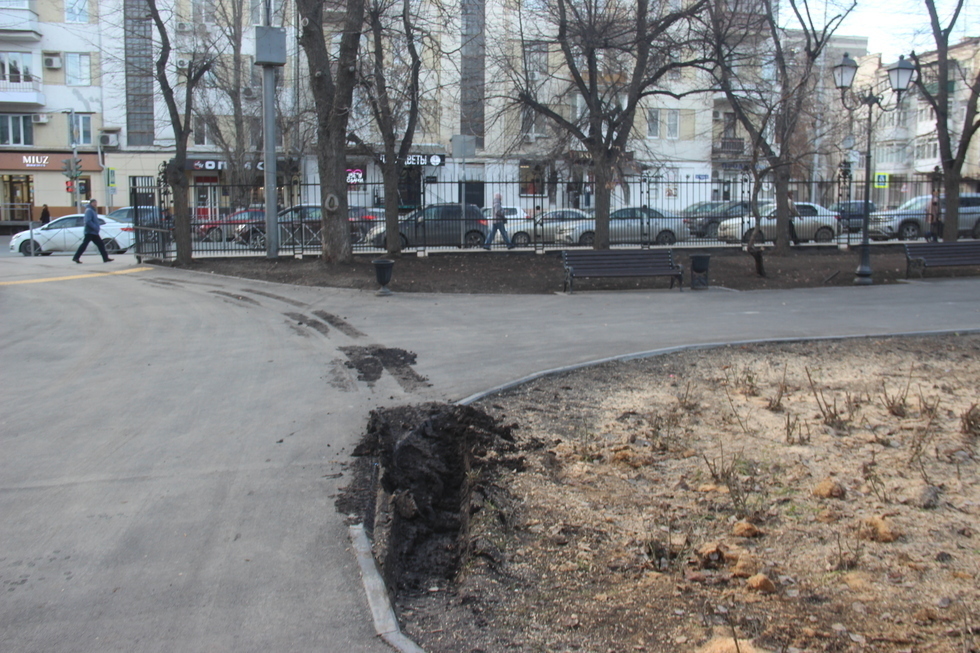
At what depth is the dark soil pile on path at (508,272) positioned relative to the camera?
17.7m

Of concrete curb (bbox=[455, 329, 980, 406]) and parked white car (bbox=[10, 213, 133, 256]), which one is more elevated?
parked white car (bbox=[10, 213, 133, 256])

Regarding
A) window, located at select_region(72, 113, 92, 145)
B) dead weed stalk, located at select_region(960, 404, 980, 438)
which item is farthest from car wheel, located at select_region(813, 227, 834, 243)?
window, located at select_region(72, 113, 92, 145)

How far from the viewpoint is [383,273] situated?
1611cm

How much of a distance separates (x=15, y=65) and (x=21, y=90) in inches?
79.1

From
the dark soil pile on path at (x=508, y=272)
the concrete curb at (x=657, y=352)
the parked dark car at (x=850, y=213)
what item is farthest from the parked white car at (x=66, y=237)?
the concrete curb at (x=657, y=352)

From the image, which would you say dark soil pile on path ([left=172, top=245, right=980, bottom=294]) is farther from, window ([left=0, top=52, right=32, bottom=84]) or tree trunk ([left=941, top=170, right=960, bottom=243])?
window ([left=0, top=52, right=32, bottom=84])

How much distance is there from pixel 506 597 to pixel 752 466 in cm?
257

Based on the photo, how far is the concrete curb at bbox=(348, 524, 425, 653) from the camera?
11.7 feet

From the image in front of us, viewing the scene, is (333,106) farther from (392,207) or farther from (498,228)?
(498,228)

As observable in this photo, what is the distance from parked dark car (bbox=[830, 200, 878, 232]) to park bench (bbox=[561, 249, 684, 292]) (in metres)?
13.1

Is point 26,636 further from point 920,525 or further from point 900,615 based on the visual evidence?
point 920,525

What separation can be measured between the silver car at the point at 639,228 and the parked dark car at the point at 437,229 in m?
3.09

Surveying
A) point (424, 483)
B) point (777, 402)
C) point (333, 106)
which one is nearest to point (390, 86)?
point (333, 106)

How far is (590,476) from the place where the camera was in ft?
18.9
